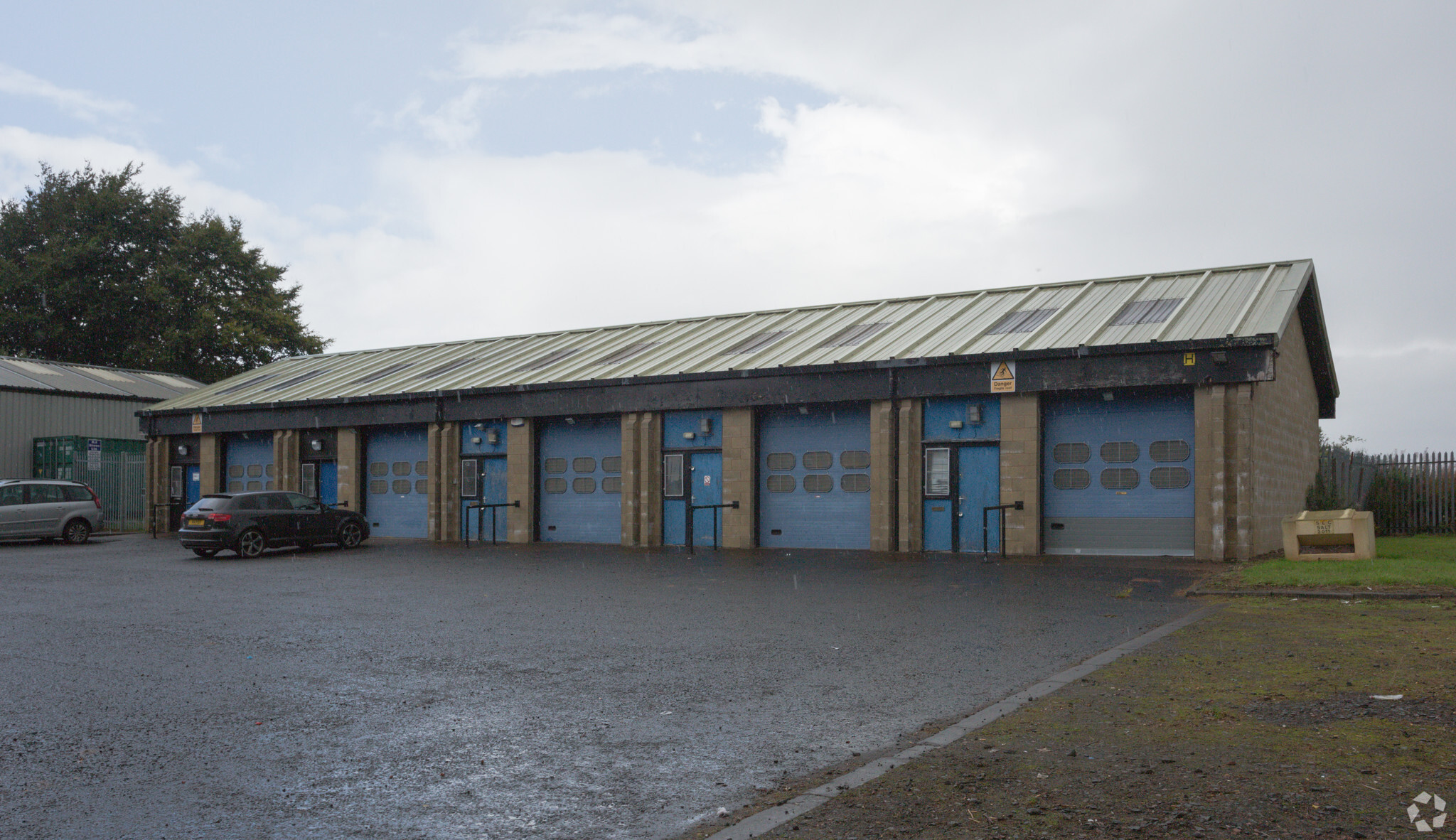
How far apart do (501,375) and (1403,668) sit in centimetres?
2255

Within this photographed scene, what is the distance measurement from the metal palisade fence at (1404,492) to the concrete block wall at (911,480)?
935 centimetres

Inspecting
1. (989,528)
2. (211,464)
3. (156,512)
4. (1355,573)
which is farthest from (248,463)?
(1355,573)

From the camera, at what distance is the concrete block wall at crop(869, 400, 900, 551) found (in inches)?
816

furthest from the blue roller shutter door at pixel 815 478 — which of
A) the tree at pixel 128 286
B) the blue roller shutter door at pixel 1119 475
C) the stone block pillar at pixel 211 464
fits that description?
the tree at pixel 128 286

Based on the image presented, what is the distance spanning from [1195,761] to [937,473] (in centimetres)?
1554

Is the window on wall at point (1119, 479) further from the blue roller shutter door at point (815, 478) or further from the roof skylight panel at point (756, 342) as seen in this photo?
the roof skylight panel at point (756, 342)

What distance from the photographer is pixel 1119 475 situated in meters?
19.2

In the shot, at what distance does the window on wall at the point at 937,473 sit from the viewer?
20641 millimetres

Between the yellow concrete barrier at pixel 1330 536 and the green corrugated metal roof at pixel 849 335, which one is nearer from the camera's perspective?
the yellow concrete barrier at pixel 1330 536

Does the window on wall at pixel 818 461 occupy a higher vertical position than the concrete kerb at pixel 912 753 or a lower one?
higher

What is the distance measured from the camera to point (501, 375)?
90.0 feet

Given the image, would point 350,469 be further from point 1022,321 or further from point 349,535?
point 1022,321

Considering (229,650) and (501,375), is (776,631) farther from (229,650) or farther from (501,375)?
(501,375)

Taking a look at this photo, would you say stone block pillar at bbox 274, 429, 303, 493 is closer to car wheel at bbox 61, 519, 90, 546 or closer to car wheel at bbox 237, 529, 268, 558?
car wheel at bbox 61, 519, 90, 546
